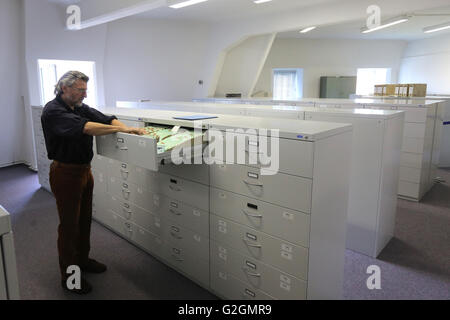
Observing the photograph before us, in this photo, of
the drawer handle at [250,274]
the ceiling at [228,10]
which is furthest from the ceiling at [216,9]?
the drawer handle at [250,274]

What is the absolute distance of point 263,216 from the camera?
1.84m

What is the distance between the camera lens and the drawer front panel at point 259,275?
1784 mm

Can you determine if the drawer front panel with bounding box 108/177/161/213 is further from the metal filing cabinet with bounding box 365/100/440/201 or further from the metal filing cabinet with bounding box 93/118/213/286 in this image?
the metal filing cabinet with bounding box 365/100/440/201

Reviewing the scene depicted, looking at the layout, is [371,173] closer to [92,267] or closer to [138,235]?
[138,235]

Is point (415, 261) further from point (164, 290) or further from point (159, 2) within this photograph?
point (159, 2)

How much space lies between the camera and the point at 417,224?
133 inches

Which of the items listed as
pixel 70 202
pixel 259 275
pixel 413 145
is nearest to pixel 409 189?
pixel 413 145

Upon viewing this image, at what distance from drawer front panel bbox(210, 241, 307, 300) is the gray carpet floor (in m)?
0.32

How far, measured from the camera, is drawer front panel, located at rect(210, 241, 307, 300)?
178 cm

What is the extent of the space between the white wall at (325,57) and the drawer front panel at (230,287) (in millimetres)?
7289

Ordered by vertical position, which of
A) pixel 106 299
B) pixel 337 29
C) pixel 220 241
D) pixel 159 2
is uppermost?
pixel 337 29

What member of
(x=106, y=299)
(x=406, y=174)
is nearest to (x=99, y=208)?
(x=106, y=299)
